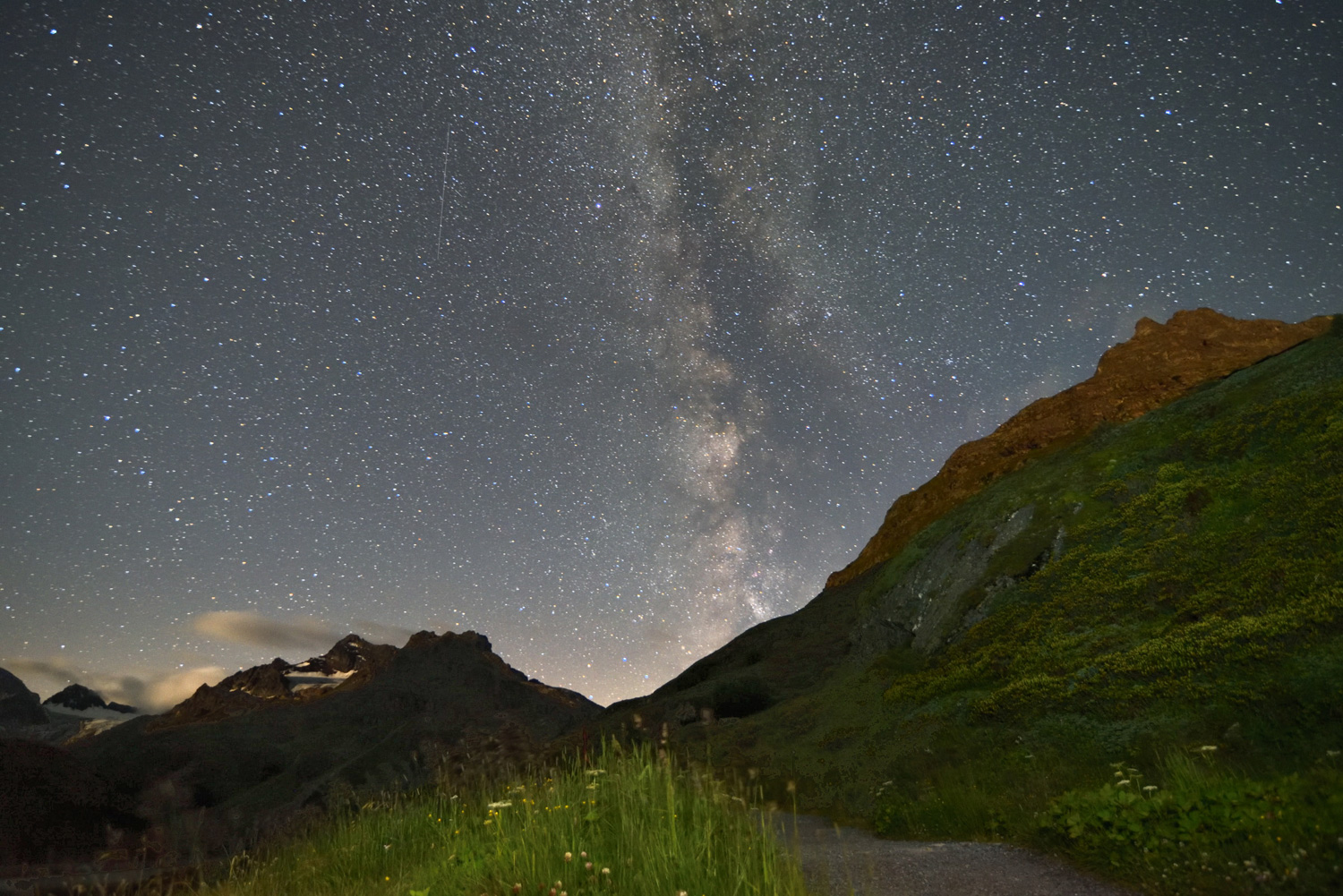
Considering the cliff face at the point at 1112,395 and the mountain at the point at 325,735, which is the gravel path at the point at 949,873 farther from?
the cliff face at the point at 1112,395

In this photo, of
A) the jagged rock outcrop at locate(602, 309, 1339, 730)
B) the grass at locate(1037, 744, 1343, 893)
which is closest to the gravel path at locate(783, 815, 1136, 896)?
the grass at locate(1037, 744, 1343, 893)

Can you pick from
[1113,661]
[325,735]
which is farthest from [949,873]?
[325,735]

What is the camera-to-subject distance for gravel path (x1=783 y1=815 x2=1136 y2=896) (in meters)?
6.44

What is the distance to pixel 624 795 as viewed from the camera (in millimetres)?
6324

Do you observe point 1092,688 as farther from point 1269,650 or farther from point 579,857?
point 579,857

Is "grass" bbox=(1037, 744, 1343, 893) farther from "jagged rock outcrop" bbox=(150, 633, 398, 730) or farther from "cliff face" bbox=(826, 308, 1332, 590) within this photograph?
"jagged rock outcrop" bbox=(150, 633, 398, 730)

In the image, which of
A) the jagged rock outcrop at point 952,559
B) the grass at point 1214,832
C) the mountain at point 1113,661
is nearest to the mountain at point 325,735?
the grass at point 1214,832

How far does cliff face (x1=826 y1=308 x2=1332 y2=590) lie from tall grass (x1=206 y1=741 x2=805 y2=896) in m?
32.8

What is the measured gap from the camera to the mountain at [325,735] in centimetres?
3512

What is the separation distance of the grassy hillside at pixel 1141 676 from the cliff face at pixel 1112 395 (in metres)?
10.3

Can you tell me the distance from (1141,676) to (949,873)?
8.53m

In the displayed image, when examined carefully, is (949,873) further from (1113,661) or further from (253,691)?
(253,691)

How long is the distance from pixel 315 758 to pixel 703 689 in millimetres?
68604

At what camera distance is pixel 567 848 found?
518 cm
